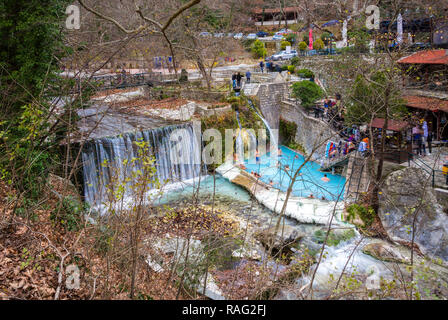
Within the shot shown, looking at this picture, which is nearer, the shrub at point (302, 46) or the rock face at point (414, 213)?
the rock face at point (414, 213)

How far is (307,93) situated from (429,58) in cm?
626

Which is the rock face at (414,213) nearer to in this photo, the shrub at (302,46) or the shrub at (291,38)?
the shrub at (302,46)

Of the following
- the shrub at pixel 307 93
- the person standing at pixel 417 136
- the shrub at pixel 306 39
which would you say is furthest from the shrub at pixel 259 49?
the person standing at pixel 417 136

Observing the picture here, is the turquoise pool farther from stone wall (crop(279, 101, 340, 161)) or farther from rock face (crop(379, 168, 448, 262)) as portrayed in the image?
rock face (crop(379, 168, 448, 262))

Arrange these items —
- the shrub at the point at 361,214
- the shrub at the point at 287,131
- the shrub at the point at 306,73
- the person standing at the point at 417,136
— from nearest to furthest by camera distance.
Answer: the shrub at the point at 361,214 < the person standing at the point at 417,136 < the shrub at the point at 287,131 < the shrub at the point at 306,73

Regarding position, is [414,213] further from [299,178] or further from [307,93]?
[307,93]

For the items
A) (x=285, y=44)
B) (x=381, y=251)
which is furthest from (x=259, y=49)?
(x=381, y=251)

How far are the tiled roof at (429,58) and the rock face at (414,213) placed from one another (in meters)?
7.14

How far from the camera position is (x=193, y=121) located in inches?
738

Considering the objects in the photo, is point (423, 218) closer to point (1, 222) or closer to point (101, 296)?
point (101, 296)

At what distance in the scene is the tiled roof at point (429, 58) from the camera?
55.9ft

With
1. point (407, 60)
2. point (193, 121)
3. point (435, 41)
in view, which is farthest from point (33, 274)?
point (435, 41)

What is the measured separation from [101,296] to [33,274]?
49.1 inches
